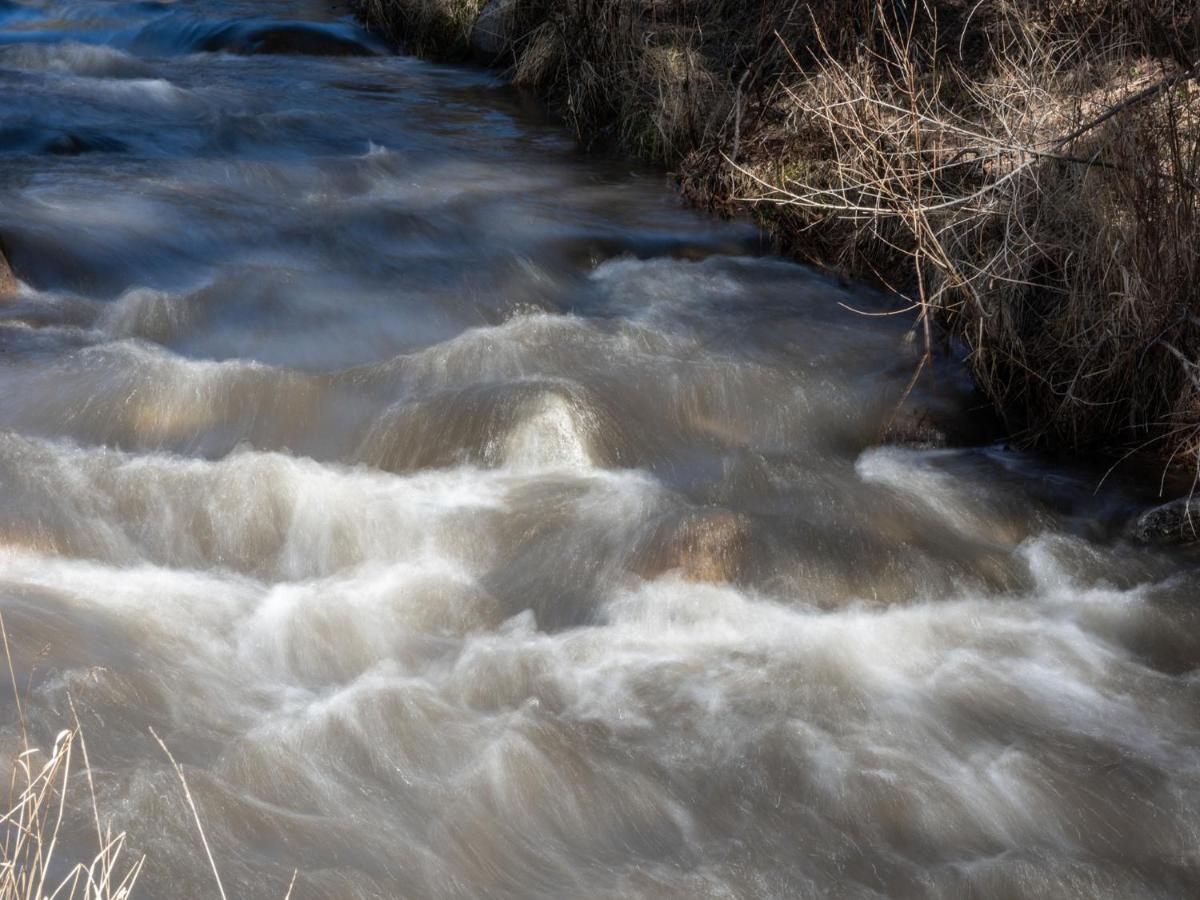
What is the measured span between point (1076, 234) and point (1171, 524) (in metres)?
1.29

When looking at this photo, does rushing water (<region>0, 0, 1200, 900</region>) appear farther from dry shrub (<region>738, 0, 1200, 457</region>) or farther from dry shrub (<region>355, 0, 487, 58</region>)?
dry shrub (<region>355, 0, 487, 58</region>)

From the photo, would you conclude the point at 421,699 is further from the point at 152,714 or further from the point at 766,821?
the point at 766,821

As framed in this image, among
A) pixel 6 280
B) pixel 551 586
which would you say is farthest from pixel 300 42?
pixel 551 586

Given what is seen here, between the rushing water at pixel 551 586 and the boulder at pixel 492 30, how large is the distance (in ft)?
13.5

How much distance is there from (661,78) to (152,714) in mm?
6817

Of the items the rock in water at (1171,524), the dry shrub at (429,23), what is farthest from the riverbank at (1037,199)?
the dry shrub at (429,23)

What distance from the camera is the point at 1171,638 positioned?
4.59 metres

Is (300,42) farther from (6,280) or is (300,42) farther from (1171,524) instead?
(1171,524)

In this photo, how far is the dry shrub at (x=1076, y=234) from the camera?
497cm

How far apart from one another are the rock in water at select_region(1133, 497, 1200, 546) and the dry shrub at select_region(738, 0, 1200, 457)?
31 cm

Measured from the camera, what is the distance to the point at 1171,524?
5.10m

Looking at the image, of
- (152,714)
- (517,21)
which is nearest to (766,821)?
(152,714)

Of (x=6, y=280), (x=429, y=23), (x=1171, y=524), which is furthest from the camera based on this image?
(x=429, y=23)

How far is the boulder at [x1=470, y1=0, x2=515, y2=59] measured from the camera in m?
11.6
